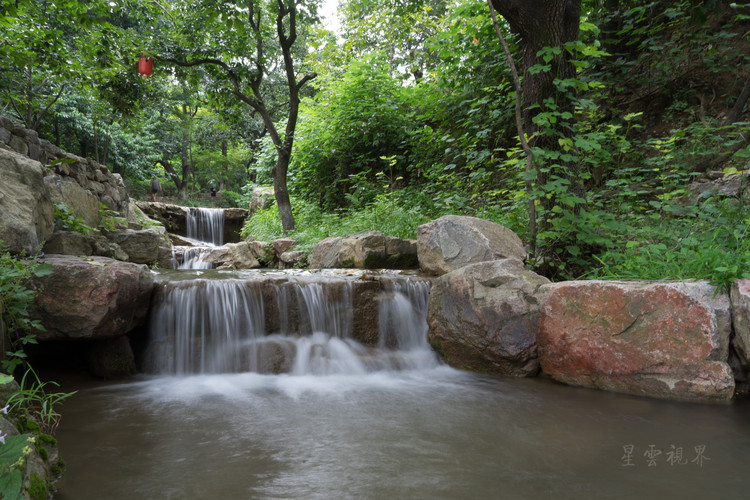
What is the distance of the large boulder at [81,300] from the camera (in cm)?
357

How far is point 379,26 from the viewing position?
1244 cm

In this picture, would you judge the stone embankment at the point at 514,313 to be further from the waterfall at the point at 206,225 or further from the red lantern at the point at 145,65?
the waterfall at the point at 206,225

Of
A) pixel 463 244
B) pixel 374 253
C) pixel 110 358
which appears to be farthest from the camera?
pixel 374 253

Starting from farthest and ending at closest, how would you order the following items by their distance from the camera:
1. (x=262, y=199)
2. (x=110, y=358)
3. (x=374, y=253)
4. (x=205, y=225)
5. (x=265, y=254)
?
(x=205, y=225)
(x=262, y=199)
(x=265, y=254)
(x=374, y=253)
(x=110, y=358)

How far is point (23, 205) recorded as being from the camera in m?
3.80

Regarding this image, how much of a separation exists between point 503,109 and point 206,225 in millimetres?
12813

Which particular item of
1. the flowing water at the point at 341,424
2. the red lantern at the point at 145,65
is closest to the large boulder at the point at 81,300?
the flowing water at the point at 341,424

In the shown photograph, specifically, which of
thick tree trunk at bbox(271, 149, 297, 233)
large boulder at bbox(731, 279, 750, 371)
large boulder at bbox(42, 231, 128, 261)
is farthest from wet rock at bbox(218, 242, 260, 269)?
large boulder at bbox(731, 279, 750, 371)

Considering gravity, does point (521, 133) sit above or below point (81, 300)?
above

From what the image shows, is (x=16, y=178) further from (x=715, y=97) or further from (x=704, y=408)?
(x=715, y=97)

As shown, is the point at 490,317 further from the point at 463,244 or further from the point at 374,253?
the point at 374,253

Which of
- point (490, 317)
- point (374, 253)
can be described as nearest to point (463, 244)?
point (490, 317)

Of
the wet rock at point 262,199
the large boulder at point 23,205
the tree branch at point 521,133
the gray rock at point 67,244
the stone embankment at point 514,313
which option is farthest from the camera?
the wet rock at point 262,199

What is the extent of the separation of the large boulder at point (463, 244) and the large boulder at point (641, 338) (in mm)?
1351
